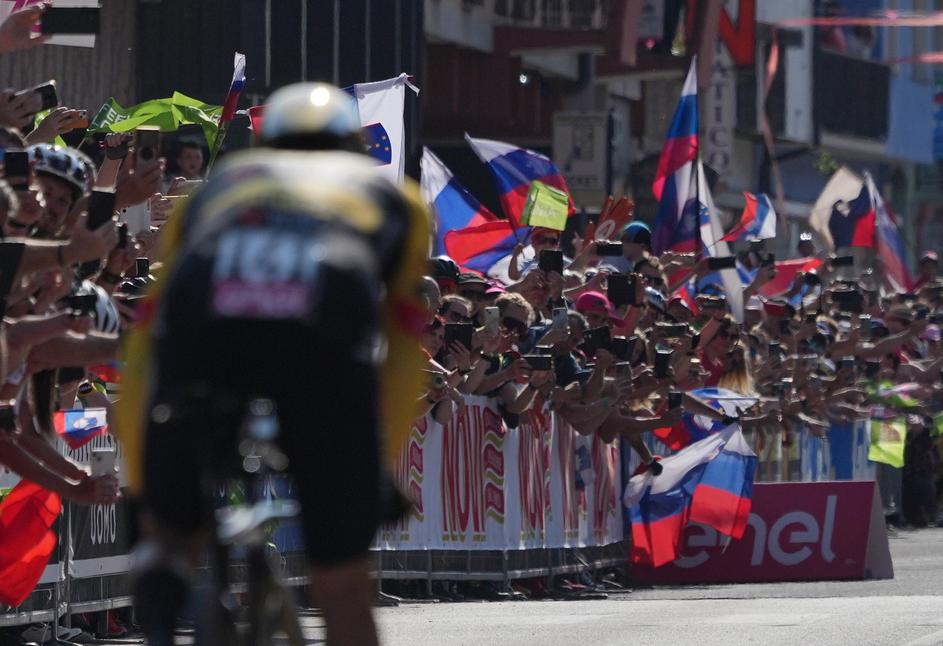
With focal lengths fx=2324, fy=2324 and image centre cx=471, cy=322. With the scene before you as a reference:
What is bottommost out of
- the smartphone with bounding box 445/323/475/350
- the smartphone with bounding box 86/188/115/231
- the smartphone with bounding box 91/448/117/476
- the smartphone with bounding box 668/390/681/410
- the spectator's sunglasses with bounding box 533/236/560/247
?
the smartphone with bounding box 668/390/681/410

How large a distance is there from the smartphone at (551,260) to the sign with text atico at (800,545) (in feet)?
8.91

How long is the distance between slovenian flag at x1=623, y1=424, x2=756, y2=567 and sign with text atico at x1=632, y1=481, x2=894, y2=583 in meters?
0.17

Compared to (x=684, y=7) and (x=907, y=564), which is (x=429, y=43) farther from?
(x=907, y=564)

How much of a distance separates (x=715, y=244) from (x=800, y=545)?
476 centimetres

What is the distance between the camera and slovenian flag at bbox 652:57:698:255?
21250 mm

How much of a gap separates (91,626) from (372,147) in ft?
15.4

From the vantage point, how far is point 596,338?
15062 mm

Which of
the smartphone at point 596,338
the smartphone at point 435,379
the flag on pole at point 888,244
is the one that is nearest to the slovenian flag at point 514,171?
the smartphone at point 596,338

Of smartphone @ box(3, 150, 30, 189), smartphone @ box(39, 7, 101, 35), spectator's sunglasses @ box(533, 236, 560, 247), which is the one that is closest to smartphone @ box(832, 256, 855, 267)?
spectator's sunglasses @ box(533, 236, 560, 247)

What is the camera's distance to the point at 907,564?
18.4 meters

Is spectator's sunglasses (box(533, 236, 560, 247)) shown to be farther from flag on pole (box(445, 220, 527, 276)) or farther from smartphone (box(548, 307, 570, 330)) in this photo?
smartphone (box(548, 307, 570, 330))

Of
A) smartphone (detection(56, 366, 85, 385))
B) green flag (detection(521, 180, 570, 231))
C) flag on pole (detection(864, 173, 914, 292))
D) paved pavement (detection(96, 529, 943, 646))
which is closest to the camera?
smartphone (detection(56, 366, 85, 385))

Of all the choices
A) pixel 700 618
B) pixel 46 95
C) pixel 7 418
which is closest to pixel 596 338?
pixel 700 618

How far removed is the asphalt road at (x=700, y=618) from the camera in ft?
37.3
